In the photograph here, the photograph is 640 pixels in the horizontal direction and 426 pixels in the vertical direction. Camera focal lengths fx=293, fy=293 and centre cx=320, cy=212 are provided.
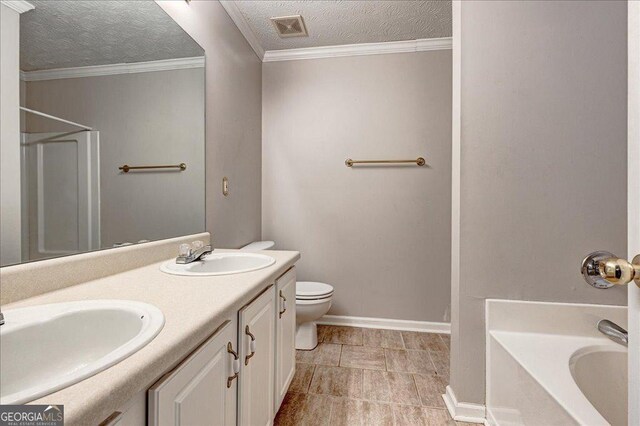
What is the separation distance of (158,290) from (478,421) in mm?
1590

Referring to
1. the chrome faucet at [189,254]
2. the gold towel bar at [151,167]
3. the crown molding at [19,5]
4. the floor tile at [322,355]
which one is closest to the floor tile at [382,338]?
the floor tile at [322,355]

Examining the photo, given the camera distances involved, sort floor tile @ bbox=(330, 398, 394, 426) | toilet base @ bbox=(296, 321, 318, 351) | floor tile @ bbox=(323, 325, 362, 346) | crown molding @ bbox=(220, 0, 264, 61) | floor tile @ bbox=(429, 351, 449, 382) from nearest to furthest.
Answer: floor tile @ bbox=(330, 398, 394, 426), floor tile @ bbox=(429, 351, 449, 382), crown molding @ bbox=(220, 0, 264, 61), toilet base @ bbox=(296, 321, 318, 351), floor tile @ bbox=(323, 325, 362, 346)

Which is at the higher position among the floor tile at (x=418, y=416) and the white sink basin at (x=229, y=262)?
the white sink basin at (x=229, y=262)

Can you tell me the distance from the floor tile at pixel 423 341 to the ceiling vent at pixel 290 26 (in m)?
2.56

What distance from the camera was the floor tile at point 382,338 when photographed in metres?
2.22

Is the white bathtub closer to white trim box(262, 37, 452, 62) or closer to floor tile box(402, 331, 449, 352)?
floor tile box(402, 331, 449, 352)

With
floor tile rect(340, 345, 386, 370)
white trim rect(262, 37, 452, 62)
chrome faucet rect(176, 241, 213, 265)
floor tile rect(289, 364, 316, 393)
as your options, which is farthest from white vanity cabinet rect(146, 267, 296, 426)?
white trim rect(262, 37, 452, 62)

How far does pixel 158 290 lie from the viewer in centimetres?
85

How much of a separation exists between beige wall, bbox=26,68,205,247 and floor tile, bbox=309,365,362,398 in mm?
1131

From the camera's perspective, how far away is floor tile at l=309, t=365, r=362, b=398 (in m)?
1.65

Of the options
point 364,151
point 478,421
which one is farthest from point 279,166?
point 478,421

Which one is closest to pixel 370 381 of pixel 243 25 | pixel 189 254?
pixel 189 254

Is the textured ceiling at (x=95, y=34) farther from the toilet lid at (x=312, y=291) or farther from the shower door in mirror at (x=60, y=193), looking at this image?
the toilet lid at (x=312, y=291)

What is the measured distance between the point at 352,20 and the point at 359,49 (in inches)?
13.2
